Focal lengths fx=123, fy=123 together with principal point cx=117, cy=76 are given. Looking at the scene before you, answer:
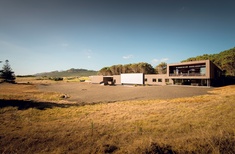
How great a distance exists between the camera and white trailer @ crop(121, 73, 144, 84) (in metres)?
47.5

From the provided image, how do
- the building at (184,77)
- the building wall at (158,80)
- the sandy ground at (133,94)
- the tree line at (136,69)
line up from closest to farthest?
the sandy ground at (133,94) < the building at (184,77) < the building wall at (158,80) < the tree line at (136,69)

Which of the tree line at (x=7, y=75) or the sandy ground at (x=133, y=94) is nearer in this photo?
the sandy ground at (x=133, y=94)

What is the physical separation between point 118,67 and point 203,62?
214 feet

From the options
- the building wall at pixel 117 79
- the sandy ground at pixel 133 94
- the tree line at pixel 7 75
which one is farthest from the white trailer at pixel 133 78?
the tree line at pixel 7 75

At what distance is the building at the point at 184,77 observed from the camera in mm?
32250

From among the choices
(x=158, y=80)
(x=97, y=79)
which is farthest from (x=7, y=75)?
(x=158, y=80)

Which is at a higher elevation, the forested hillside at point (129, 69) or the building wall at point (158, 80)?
the forested hillside at point (129, 69)

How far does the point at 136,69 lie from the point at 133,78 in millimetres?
35465

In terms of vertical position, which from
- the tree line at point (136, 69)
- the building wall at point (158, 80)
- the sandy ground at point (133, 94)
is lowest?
the sandy ground at point (133, 94)

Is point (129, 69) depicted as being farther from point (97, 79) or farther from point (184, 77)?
point (184, 77)

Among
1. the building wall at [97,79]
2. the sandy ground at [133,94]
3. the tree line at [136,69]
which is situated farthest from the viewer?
the tree line at [136,69]

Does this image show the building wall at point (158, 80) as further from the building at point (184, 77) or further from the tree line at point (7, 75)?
the tree line at point (7, 75)

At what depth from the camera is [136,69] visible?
84.4m

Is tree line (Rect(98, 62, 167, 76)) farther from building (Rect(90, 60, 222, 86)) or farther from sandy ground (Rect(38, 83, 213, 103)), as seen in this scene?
sandy ground (Rect(38, 83, 213, 103))
